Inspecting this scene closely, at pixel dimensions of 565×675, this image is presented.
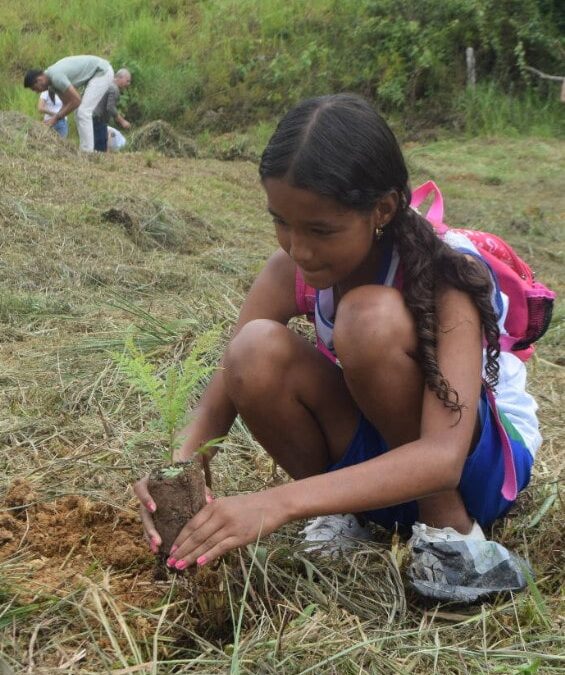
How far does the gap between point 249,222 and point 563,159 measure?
3430 mm

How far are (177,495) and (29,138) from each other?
5.10 meters

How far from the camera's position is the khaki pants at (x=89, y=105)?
29.6ft

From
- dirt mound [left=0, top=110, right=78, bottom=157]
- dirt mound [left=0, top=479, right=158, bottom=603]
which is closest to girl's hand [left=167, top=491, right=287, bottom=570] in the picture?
dirt mound [left=0, top=479, right=158, bottom=603]

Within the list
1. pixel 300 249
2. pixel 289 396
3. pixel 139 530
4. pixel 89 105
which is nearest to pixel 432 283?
pixel 300 249

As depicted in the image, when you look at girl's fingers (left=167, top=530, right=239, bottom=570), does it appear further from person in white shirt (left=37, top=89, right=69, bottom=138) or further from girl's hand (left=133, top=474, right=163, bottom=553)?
person in white shirt (left=37, top=89, right=69, bottom=138)

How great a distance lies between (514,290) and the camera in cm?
184

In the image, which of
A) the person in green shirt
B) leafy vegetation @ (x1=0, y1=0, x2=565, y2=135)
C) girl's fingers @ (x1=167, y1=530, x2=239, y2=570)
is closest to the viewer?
girl's fingers @ (x1=167, y1=530, x2=239, y2=570)

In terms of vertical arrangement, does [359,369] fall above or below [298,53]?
above

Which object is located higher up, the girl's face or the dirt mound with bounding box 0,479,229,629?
the girl's face

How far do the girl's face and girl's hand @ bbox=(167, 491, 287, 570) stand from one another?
0.47 metres

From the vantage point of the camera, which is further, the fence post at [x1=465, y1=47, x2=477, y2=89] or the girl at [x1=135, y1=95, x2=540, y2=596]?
the fence post at [x1=465, y1=47, x2=477, y2=89]

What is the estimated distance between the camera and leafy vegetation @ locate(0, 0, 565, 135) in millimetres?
9703

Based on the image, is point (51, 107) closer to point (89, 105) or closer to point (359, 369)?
point (89, 105)

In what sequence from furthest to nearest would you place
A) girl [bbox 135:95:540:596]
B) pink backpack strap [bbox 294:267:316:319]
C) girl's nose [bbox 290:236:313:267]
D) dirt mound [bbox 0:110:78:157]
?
dirt mound [bbox 0:110:78:157] → pink backpack strap [bbox 294:267:316:319] → girl's nose [bbox 290:236:313:267] → girl [bbox 135:95:540:596]
